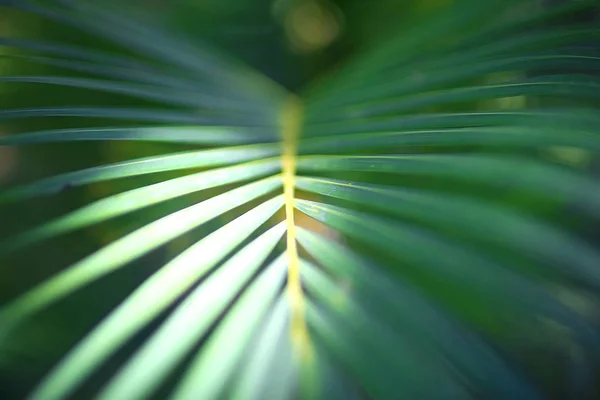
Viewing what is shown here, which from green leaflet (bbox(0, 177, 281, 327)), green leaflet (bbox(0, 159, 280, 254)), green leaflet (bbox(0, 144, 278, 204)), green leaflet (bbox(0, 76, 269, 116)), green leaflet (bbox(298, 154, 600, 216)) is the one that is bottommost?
green leaflet (bbox(0, 177, 281, 327))

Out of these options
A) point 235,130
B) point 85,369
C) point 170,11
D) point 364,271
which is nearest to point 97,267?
point 85,369

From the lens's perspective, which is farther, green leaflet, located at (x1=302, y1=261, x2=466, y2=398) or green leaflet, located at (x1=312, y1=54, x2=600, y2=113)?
green leaflet, located at (x1=312, y1=54, x2=600, y2=113)

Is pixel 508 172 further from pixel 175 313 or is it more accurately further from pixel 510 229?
pixel 175 313

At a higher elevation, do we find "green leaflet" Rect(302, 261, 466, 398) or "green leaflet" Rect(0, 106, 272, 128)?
"green leaflet" Rect(0, 106, 272, 128)

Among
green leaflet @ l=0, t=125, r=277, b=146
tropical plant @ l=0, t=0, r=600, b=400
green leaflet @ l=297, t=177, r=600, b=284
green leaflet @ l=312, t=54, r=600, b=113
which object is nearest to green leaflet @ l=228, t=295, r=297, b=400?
tropical plant @ l=0, t=0, r=600, b=400

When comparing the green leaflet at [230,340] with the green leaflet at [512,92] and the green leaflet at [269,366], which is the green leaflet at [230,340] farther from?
the green leaflet at [512,92]

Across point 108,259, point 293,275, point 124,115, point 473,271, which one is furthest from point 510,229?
→ point 124,115

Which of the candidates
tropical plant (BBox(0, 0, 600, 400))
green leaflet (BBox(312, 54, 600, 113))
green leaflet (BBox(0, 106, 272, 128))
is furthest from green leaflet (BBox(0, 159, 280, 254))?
green leaflet (BBox(312, 54, 600, 113))

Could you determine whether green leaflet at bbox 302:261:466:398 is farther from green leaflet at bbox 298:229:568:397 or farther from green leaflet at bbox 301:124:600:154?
green leaflet at bbox 301:124:600:154
